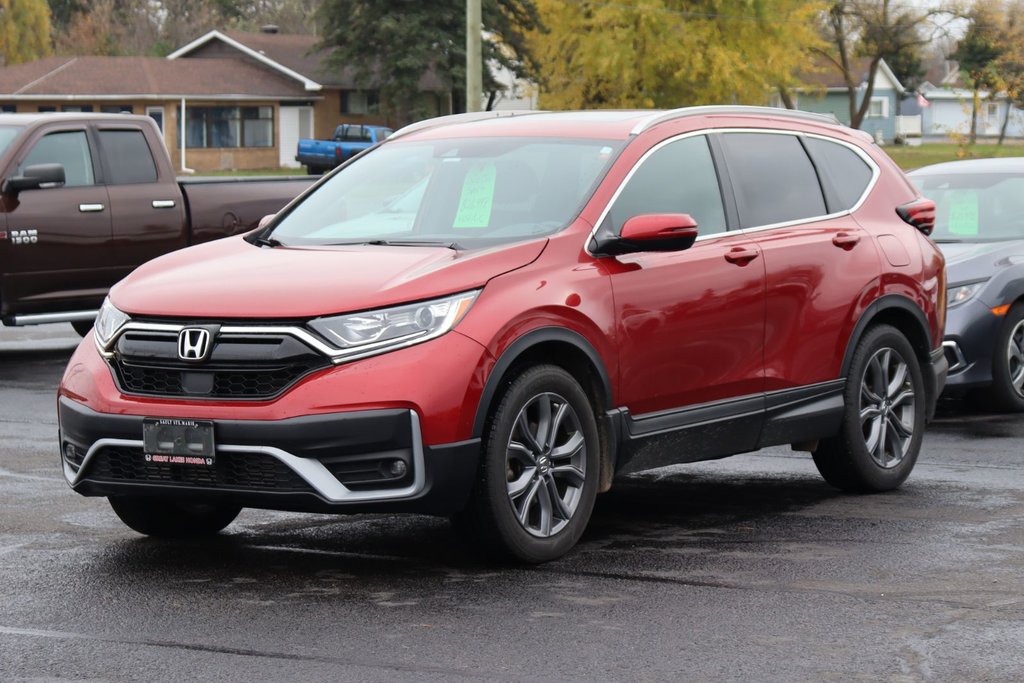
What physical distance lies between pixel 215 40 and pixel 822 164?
74531 millimetres

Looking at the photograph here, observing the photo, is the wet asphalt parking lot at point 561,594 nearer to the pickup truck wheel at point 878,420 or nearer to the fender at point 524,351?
the pickup truck wheel at point 878,420

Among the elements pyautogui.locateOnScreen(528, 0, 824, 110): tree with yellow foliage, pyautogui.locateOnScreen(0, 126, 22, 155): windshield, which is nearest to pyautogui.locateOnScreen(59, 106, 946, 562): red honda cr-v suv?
pyautogui.locateOnScreen(0, 126, 22, 155): windshield

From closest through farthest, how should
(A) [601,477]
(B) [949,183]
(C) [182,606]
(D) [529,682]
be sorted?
(D) [529,682], (C) [182,606], (A) [601,477], (B) [949,183]

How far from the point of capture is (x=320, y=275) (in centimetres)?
646

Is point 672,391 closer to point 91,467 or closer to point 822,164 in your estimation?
point 822,164

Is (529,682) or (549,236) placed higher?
(549,236)

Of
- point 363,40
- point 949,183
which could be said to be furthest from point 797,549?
point 363,40

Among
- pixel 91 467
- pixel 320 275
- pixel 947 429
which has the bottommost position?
pixel 947 429

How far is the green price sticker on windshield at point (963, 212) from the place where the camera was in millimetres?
12312

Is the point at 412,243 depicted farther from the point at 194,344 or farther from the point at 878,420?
the point at 878,420

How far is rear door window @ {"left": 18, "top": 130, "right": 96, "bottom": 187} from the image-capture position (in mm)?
14469

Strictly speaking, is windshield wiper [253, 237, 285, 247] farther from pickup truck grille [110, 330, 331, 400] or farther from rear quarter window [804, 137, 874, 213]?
rear quarter window [804, 137, 874, 213]

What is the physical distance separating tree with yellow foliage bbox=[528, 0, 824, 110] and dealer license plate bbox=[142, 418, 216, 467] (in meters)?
50.1

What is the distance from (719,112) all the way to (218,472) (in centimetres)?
305
